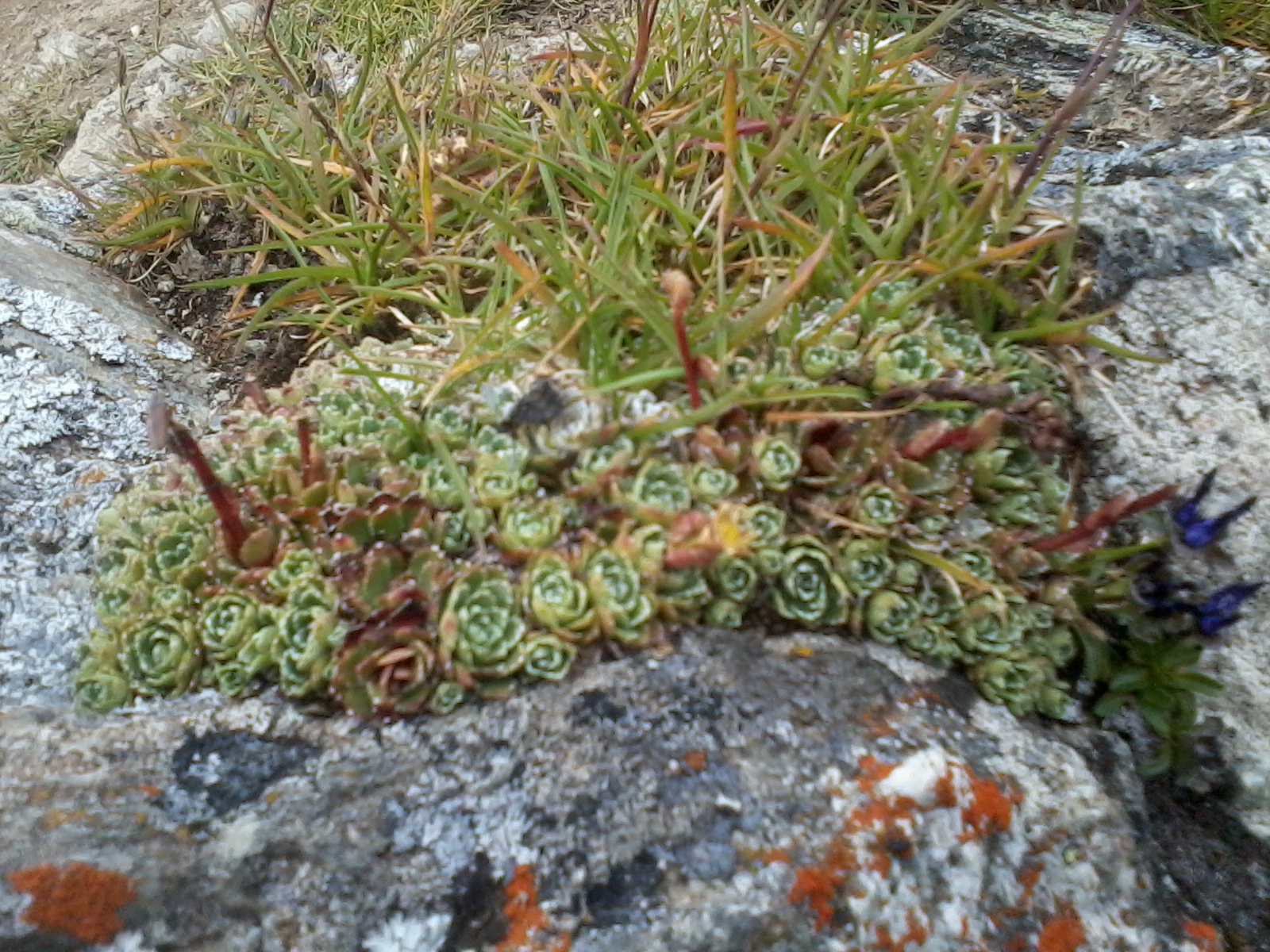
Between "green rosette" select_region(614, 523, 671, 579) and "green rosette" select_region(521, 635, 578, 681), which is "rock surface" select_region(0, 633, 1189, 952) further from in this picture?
"green rosette" select_region(614, 523, 671, 579)

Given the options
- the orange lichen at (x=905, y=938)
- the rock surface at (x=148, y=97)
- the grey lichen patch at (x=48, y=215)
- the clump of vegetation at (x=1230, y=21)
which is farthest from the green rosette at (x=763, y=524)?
the rock surface at (x=148, y=97)

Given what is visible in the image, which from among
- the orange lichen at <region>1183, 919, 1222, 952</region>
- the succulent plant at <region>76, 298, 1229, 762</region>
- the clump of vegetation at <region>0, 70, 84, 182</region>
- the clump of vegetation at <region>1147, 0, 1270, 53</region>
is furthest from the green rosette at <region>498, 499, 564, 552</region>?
the clump of vegetation at <region>0, 70, 84, 182</region>

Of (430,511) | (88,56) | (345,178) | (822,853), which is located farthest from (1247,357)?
(88,56)

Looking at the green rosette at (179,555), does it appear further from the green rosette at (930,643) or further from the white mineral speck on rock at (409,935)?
the green rosette at (930,643)

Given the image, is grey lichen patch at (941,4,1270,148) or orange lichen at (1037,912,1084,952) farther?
grey lichen patch at (941,4,1270,148)

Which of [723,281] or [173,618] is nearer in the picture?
[173,618]

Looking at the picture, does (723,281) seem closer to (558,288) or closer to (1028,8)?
(558,288)
